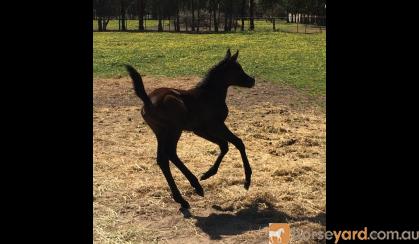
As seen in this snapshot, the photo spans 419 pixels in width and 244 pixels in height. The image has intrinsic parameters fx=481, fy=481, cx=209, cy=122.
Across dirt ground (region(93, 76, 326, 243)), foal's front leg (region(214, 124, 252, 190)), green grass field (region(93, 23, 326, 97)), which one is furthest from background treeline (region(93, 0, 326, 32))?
foal's front leg (region(214, 124, 252, 190))

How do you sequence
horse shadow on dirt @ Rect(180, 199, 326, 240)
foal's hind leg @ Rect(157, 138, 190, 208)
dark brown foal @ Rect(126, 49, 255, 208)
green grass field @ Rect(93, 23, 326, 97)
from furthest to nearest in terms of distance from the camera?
1. green grass field @ Rect(93, 23, 326, 97)
2. foal's hind leg @ Rect(157, 138, 190, 208)
3. dark brown foal @ Rect(126, 49, 255, 208)
4. horse shadow on dirt @ Rect(180, 199, 326, 240)

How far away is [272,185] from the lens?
6.39 m

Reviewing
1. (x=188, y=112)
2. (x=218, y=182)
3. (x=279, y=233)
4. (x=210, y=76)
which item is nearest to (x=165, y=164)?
(x=188, y=112)

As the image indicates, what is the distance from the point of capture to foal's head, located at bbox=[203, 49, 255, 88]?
6.15 meters

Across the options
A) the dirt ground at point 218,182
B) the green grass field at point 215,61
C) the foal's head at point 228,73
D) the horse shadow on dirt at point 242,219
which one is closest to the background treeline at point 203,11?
the green grass field at point 215,61

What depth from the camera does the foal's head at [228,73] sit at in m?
6.15

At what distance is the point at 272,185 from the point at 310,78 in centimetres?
951

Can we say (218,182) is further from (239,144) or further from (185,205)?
(185,205)

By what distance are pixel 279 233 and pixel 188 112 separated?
182 cm

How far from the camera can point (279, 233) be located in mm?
4598

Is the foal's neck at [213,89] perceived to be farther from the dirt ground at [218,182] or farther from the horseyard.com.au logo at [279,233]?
the horseyard.com.au logo at [279,233]

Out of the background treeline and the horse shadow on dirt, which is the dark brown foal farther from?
the background treeline
